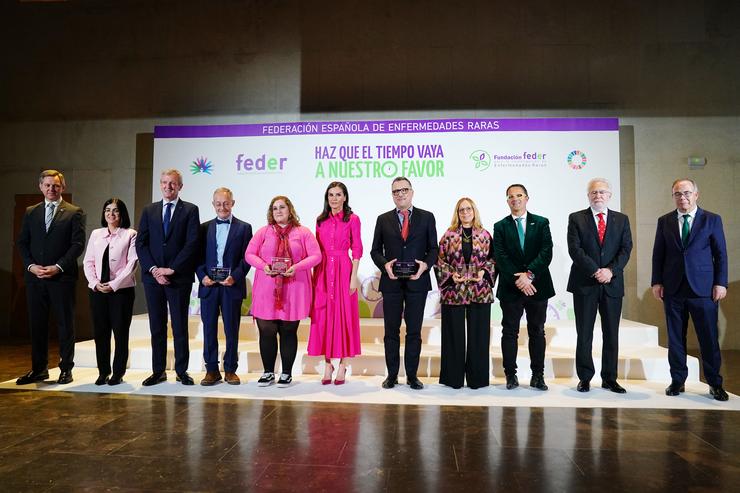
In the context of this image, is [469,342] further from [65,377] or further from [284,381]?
[65,377]

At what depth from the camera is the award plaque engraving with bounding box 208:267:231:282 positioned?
12.4ft

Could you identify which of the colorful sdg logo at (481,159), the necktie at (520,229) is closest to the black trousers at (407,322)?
the necktie at (520,229)

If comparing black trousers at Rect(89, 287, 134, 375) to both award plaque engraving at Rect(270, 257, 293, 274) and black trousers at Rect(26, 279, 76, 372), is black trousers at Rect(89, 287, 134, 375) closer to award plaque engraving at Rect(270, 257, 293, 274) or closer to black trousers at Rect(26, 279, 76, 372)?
black trousers at Rect(26, 279, 76, 372)

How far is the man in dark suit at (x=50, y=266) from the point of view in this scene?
3844 mm

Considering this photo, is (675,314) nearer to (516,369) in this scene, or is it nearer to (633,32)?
(516,369)

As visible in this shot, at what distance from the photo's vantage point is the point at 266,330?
376 cm

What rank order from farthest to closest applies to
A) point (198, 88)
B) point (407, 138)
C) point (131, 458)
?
point (198, 88) < point (407, 138) < point (131, 458)

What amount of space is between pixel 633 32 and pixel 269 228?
5.35 m

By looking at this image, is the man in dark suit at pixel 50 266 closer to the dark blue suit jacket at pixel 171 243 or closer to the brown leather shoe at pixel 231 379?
the dark blue suit jacket at pixel 171 243

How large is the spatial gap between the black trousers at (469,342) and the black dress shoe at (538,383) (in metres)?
0.33

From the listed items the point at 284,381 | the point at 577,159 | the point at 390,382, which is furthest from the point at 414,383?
the point at 577,159

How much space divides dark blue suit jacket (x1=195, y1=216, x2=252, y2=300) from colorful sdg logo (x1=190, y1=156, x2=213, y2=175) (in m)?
2.05

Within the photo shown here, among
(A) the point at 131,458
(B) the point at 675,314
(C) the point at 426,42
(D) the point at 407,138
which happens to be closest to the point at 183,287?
(A) the point at 131,458

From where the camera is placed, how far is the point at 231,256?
3.88 metres
